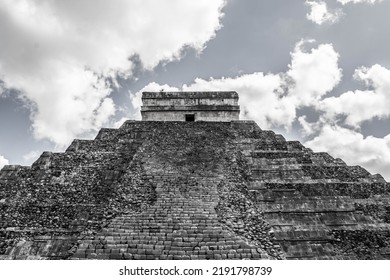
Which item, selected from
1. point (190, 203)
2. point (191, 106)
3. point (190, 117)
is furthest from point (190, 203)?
point (191, 106)

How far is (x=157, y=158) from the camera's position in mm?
9391

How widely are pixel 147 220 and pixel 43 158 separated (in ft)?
15.2

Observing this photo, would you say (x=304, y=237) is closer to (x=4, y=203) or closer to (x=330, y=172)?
(x=330, y=172)

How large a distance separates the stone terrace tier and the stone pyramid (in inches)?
1.1

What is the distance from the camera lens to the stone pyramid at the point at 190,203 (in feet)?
20.6

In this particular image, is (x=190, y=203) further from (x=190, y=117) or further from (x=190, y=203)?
(x=190, y=117)

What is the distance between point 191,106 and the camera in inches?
558

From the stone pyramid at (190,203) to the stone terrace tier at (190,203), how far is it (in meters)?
0.03

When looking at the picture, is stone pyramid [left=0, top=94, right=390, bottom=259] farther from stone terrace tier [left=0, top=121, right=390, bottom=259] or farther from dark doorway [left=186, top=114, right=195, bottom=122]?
dark doorway [left=186, top=114, right=195, bottom=122]

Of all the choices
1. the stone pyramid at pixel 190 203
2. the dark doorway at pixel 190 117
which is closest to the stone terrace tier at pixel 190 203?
the stone pyramid at pixel 190 203

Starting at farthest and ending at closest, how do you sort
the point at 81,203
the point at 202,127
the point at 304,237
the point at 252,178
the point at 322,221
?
the point at 202,127 < the point at 252,178 < the point at 81,203 < the point at 322,221 < the point at 304,237

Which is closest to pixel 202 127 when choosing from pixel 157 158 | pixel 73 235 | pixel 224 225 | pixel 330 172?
pixel 157 158

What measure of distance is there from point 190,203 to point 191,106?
7497 millimetres

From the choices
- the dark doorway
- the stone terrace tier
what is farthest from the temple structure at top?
the stone terrace tier
